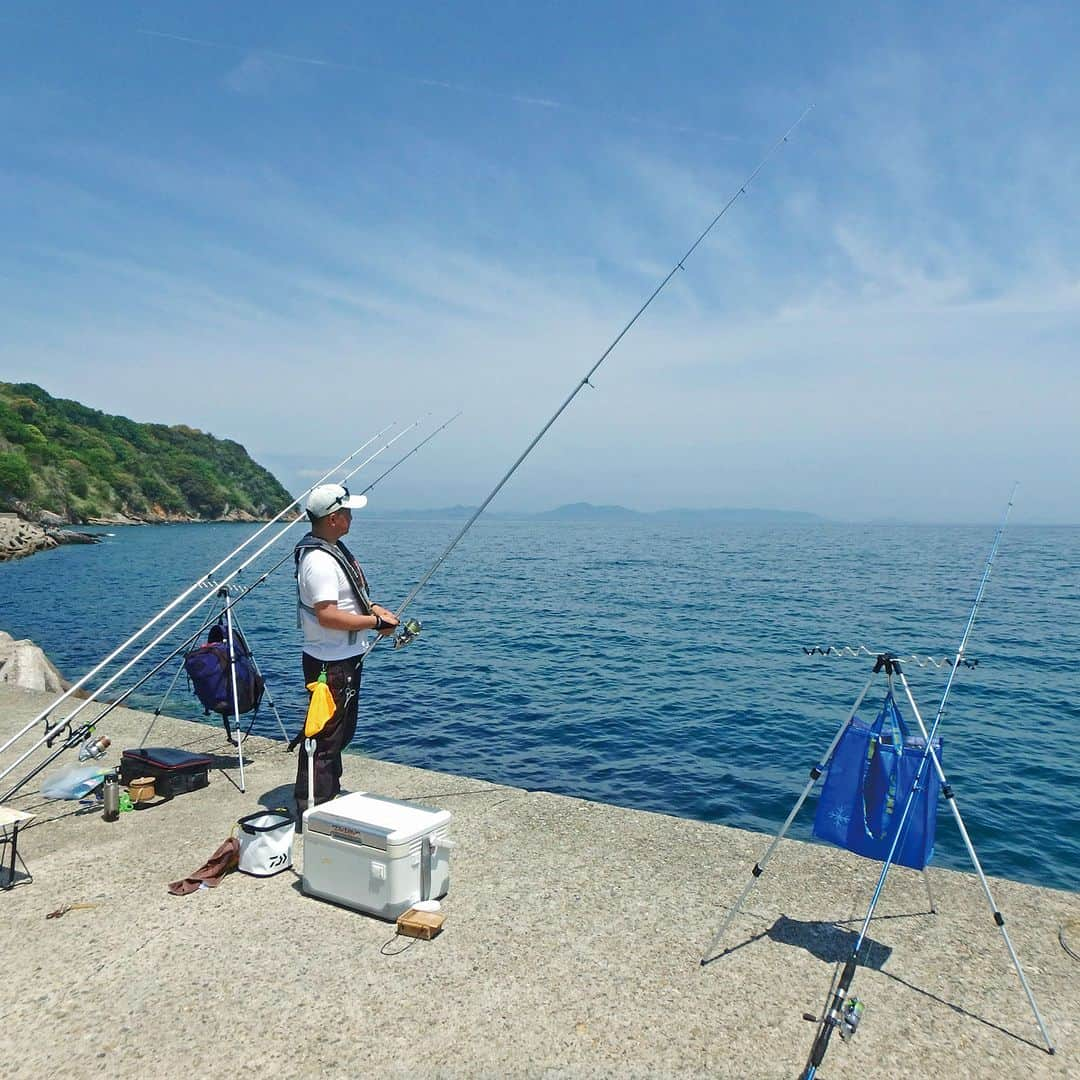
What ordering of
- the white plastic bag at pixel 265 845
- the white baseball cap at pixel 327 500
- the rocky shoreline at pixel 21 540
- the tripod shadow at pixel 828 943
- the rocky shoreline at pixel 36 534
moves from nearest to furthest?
the tripod shadow at pixel 828 943 → the white plastic bag at pixel 265 845 → the white baseball cap at pixel 327 500 → the rocky shoreline at pixel 21 540 → the rocky shoreline at pixel 36 534

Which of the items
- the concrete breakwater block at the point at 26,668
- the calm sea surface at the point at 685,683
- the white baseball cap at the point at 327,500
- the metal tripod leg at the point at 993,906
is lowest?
the calm sea surface at the point at 685,683

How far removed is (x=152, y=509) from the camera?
12150 centimetres

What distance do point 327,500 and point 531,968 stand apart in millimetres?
3145

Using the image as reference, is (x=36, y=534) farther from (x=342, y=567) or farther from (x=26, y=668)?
(x=342, y=567)

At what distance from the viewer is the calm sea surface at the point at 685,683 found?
10945 mm

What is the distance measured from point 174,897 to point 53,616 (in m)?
27.8

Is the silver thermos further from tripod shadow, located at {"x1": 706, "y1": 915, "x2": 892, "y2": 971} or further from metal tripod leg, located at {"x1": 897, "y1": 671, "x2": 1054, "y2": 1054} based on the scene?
metal tripod leg, located at {"x1": 897, "y1": 671, "x2": 1054, "y2": 1054}

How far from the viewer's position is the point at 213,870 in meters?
4.95

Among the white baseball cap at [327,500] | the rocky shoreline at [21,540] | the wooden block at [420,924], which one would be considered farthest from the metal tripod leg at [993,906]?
the rocky shoreline at [21,540]

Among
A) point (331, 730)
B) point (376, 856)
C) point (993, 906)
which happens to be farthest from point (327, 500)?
point (993, 906)

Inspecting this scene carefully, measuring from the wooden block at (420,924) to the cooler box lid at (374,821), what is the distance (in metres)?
0.39

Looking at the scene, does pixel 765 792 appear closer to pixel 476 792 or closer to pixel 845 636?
pixel 476 792

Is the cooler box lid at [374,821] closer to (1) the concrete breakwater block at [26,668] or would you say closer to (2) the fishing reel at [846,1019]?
(2) the fishing reel at [846,1019]

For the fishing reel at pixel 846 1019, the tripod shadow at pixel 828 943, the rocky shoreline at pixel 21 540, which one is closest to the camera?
the fishing reel at pixel 846 1019
